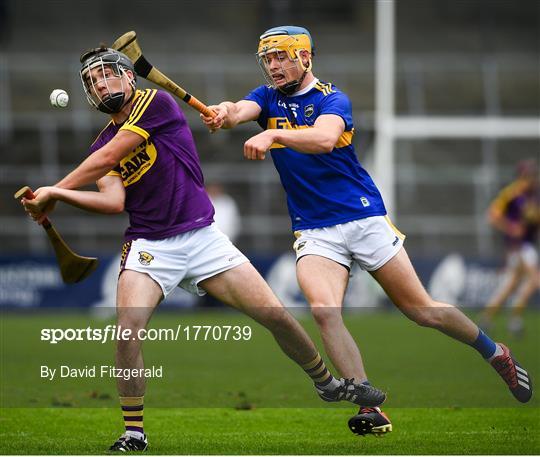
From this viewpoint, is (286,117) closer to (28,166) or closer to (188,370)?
(188,370)

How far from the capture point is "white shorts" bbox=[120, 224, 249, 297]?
6.83 metres

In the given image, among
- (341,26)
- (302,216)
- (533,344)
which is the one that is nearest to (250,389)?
(302,216)

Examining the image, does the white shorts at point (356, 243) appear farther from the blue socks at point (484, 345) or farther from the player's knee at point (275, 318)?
the blue socks at point (484, 345)

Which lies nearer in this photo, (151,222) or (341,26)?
(151,222)

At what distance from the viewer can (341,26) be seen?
26172mm

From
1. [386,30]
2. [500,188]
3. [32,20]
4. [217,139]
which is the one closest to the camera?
[386,30]

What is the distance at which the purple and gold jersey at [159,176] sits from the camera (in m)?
6.90

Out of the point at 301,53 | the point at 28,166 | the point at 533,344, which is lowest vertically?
the point at 533,344

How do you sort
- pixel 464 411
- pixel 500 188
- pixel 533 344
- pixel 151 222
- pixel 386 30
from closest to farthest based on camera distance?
1. pixel 151 222
2. pixel 464 411
3. pixel 533 344
4. pixel 386 30
5. pixel 500 188

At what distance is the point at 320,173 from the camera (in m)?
7.19

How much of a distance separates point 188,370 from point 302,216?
3.71 m

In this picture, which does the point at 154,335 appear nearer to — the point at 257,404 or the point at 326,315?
the point at 257,404

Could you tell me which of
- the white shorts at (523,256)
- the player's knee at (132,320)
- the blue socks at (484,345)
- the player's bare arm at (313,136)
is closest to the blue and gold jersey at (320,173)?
the player's bare arm at (313,136)

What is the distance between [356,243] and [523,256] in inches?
330
